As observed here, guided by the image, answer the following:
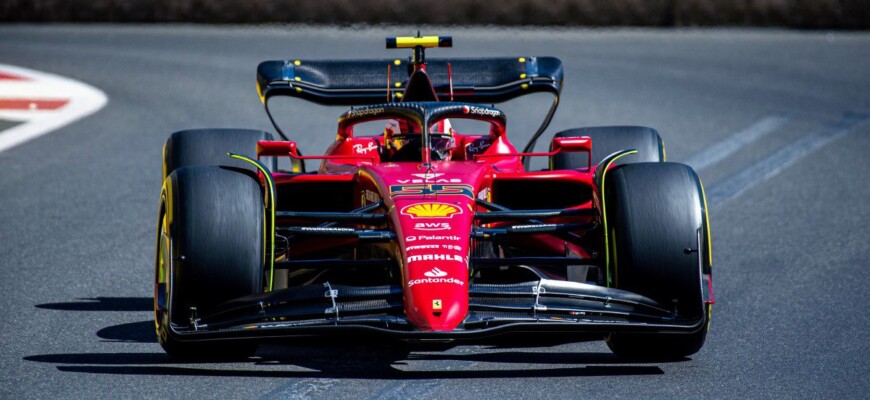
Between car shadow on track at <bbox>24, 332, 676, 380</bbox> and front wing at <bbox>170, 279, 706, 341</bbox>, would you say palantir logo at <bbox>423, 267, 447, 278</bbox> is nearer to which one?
front wing at <bbox>170, 279, 706, 341</bbox>

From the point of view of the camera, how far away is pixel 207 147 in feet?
27.1

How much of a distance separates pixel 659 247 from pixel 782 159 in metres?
6.75

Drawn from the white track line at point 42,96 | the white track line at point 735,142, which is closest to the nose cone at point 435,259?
the white track line at point 735,142

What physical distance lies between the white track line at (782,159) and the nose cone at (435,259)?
4.71m

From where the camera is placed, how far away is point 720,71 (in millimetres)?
18375

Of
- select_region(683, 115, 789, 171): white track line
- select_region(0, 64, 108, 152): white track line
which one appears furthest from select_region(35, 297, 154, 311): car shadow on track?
select_region(683, 115, 789, 171): white track line

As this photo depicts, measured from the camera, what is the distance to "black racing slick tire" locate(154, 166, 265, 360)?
20.5 feet

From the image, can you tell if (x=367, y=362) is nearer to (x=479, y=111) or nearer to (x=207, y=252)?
(x=207, y=252)

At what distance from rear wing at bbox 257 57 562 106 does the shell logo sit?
2.39 metres

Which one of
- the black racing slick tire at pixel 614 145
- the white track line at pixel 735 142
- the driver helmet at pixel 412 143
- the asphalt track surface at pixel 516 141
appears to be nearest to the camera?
the asphalt track surface at pixel 516 141

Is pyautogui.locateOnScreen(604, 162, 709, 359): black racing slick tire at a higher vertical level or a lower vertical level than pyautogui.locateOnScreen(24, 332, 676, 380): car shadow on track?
higher

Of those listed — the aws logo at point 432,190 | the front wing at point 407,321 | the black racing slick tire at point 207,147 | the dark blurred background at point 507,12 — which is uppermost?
the aws logo at point 432,190

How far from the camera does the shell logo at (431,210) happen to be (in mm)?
6453

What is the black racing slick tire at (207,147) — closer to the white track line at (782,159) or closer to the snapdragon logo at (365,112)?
the snapdragon logo at (365,112)
